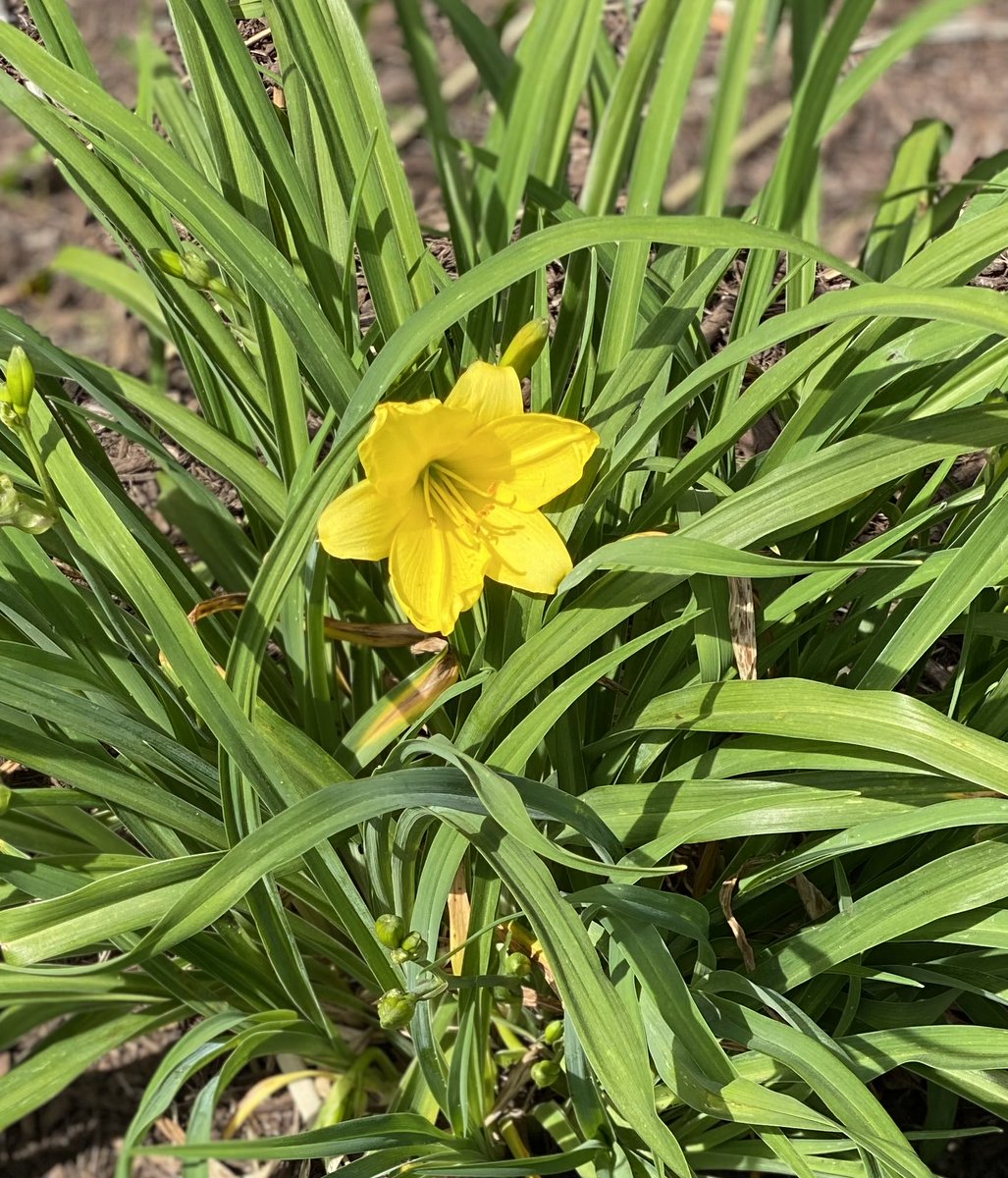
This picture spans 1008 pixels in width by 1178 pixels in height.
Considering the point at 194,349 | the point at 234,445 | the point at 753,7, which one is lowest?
the point at 234,445

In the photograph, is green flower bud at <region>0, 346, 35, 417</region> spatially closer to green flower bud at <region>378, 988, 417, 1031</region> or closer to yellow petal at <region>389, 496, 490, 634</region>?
yellow petal at <region>389, 496, 490, 634</region>

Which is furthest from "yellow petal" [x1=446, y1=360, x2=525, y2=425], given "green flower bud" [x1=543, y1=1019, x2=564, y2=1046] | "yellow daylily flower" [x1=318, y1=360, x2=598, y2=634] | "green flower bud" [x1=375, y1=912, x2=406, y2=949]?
"green flower bud" [x1=543, y1=1019, x2=564, y2=1046]

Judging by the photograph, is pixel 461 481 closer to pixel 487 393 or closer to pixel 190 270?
pixel 487 393

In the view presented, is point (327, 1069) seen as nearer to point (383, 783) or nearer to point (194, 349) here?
point (383, 783)

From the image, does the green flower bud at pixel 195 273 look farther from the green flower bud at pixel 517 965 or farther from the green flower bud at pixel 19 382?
the green flower bud at pixel 517 965

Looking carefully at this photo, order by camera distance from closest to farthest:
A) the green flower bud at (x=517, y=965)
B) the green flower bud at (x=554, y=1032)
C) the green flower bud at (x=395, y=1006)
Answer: the green flower bud at (x=395, y=1006), the green flower bud at (x=517, y=965), the green flower bud at (x=554, y=1032)

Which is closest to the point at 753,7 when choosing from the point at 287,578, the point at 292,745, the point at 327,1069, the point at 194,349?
the point at 194,349

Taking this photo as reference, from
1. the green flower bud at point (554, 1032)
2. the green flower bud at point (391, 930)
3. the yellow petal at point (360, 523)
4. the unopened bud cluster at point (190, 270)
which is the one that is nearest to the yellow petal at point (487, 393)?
the yellow petal at point (360, 523)
